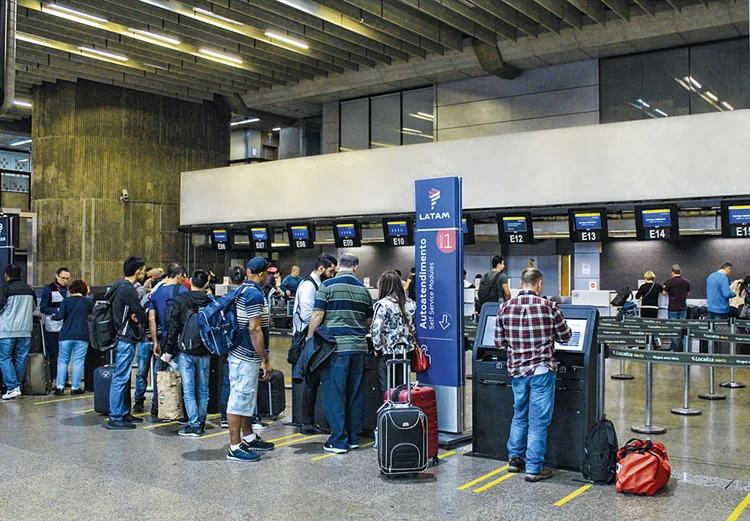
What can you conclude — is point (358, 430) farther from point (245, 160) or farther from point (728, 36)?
point (245, 160)

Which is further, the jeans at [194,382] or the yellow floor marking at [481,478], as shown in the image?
the jeans at [194,382]

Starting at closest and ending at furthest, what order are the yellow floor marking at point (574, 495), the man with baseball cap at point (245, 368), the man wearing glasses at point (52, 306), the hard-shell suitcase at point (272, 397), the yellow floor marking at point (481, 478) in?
the yellow floor marking at point (574, 495), the yellow floor marking at point (481, 478), the man with baseball cap at point (245, 368), the hard-shell suitcase at point (272, 397), the man wearing glasses at point (52, 306)

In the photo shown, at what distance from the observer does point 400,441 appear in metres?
5.84

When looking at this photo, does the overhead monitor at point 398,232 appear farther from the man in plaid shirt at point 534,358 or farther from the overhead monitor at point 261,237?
the man in plaid shirt at point 534,358

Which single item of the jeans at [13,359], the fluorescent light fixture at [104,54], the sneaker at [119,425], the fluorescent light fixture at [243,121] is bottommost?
the sneaker at [119,425]

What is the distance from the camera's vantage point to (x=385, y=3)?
47.4ft

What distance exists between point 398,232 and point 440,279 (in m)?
9.50

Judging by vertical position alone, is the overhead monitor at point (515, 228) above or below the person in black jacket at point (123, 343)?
above

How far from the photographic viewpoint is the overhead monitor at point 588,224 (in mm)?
14344

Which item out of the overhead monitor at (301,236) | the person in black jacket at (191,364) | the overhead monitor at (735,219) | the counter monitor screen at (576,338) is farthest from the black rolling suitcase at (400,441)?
the overhead monitor at (301,236)

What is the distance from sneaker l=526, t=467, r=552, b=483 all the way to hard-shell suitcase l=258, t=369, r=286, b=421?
3.21m

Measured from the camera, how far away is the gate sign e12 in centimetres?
694

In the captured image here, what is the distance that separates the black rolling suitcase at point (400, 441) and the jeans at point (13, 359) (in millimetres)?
5884

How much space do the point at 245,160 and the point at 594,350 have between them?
1920cm
